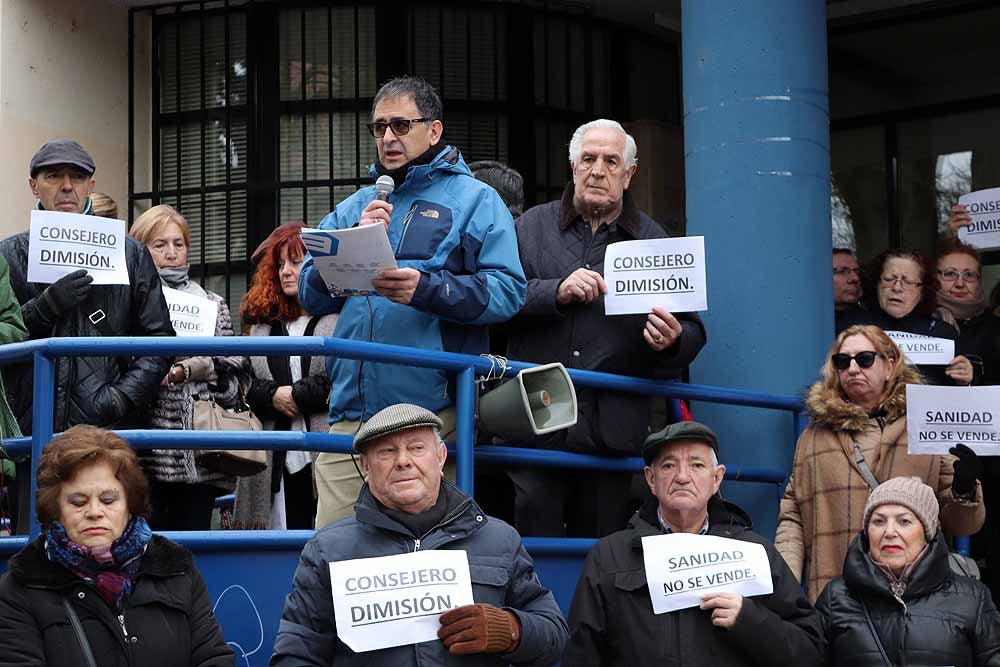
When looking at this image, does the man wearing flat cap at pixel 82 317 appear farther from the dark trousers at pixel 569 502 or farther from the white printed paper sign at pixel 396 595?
the white printed paper sign at pixel 396 595

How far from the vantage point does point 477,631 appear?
516cm

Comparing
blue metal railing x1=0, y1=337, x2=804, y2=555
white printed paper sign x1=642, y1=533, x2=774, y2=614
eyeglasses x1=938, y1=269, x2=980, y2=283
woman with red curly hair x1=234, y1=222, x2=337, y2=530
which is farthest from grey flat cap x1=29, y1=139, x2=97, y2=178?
eyeglasses x1=938, y1=269, x2=980, y2=283

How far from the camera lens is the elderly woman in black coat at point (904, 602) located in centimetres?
598

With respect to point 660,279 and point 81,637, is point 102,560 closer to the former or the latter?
point 81,637

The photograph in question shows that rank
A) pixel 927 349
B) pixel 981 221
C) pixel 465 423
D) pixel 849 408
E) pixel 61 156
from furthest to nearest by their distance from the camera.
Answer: pixel 981 221, pixel 927 349, pixel 61 156, pixel 849 408, pixel 465 423

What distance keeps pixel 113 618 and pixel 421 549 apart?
0.97 m

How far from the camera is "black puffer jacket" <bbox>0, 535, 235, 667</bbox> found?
5113mm

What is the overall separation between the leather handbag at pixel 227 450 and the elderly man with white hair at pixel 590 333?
3.79ft

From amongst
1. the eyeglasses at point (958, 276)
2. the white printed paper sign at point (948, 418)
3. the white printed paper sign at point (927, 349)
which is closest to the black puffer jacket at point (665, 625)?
the white printed paper sign at point (948, 418)

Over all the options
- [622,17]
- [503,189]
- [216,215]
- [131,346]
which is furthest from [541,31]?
[131,346]

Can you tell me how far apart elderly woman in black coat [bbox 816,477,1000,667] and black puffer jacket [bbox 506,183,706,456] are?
1302 millimetres

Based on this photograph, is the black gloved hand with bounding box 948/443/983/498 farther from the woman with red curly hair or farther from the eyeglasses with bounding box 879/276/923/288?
the woman with red curly hair

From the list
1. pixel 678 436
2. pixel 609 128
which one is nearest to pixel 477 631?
pixel 678 436

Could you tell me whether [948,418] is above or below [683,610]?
above
